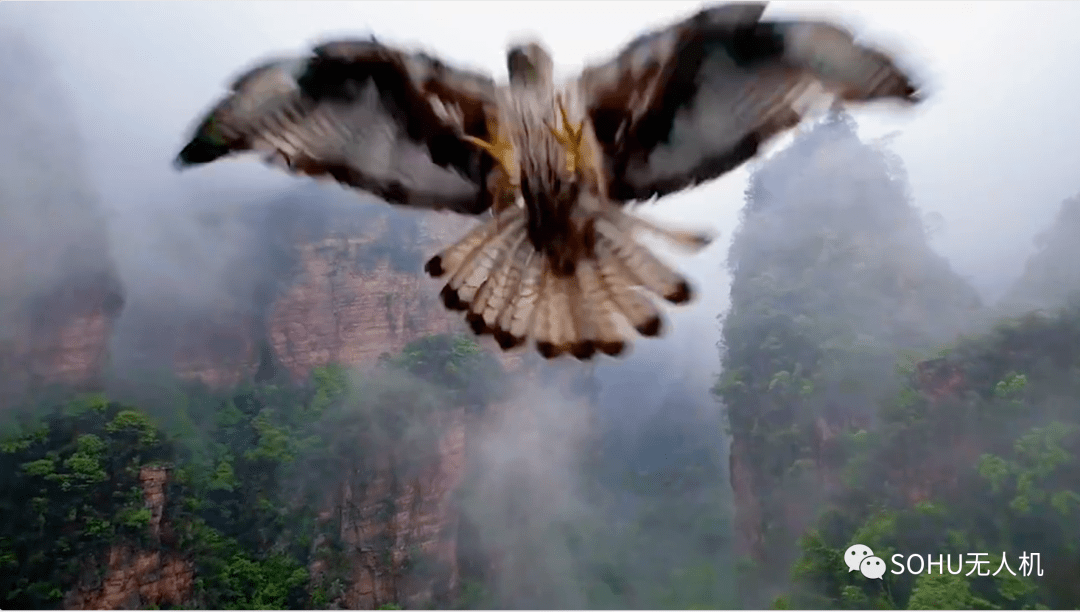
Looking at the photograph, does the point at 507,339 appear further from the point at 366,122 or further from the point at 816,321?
the point at 816,321

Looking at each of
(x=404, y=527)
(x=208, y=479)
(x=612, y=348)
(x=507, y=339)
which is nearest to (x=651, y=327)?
(x=612, y=348)

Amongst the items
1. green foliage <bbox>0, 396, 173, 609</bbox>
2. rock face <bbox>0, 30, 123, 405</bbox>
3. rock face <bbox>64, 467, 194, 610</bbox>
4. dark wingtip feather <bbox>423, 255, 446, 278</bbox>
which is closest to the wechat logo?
dark wingtip feather <bbox>423, 255, 446, 278</bbox>

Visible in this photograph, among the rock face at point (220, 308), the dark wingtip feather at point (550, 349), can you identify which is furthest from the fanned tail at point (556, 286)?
the rock face at point (220, 308)

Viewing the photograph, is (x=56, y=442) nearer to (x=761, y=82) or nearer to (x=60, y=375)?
(x=60, y=375)

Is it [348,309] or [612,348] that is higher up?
[348,309]

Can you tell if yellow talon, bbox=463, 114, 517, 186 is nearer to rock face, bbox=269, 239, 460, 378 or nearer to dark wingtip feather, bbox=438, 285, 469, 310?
dark wingtip feather, bbox=438, 285, 469, 310

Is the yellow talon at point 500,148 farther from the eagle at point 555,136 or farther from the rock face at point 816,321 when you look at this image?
the rock face at point 816,321

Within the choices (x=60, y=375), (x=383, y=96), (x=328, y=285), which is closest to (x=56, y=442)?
(x=60, y=375)
